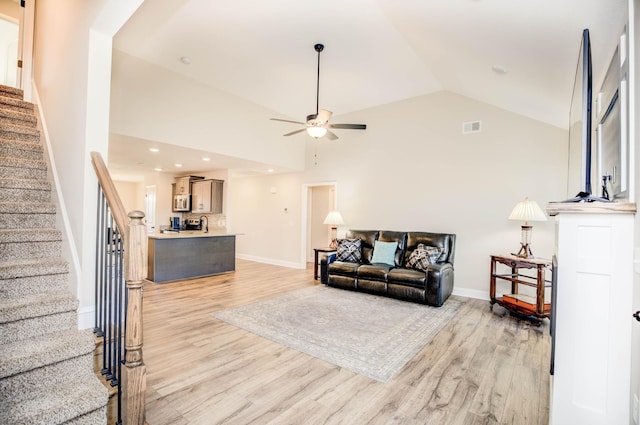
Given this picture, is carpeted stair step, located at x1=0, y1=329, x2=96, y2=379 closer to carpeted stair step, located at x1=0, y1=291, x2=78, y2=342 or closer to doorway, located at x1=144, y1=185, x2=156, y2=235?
carpeted stair step, located at x1=0, y1=291, x2=78, y2=342

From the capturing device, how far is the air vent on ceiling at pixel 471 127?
4902 millimetres

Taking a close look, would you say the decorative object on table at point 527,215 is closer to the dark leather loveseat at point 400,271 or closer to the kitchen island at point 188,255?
the dark leather loveseat at point 400,271

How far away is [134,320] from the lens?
149 centimetres

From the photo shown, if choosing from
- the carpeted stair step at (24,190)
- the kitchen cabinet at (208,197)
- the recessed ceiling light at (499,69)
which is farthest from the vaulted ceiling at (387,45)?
the kitchen cabinet at (208,197)

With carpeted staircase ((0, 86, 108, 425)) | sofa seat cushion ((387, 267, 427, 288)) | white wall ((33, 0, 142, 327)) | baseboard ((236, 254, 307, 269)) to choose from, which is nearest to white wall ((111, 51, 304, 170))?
white wall ((33, 0, 142, 327))

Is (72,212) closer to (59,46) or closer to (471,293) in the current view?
(59,46)

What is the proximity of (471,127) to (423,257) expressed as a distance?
2.32 meters

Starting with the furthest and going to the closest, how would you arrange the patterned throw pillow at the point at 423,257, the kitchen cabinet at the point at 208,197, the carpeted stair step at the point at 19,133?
1. the kitchen cabinet at the point at 208,197
2. the patterned throw pillow at the point at 423,257
3. the carpeted stair step at the point at 19,133

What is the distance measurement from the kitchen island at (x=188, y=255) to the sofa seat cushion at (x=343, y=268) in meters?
2.44

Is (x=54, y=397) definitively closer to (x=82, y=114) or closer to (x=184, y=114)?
(x=82, y=114)

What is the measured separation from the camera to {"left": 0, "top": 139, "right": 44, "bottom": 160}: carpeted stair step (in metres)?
2.73

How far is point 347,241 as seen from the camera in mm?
5617

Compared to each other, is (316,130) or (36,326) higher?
(316,130)

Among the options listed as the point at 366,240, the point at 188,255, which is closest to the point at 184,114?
the point at 188,255
